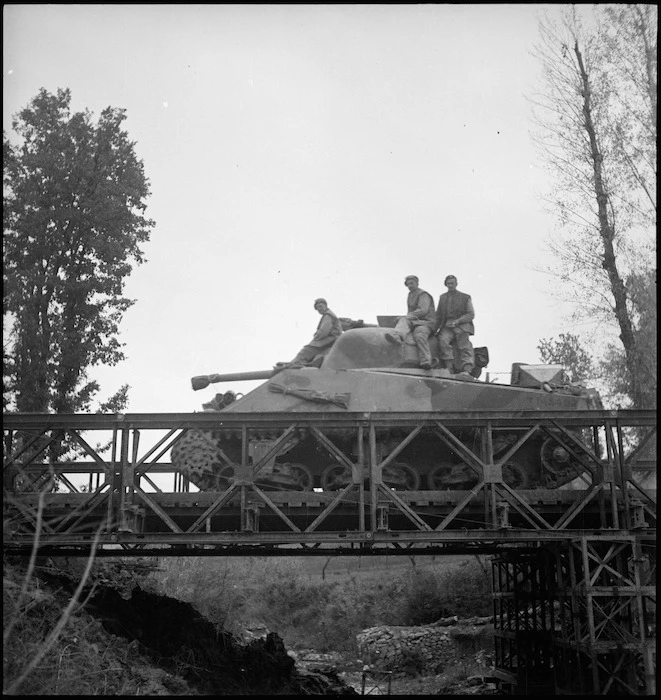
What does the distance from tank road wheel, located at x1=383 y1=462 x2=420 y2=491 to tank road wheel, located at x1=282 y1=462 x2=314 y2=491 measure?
47.9 inches

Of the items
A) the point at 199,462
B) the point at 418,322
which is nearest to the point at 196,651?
the point at 199,462

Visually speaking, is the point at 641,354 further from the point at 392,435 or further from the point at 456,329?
the point at 392,435

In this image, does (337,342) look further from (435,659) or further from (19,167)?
(435,659)

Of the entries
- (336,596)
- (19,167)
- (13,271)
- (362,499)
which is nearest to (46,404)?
(13,271)

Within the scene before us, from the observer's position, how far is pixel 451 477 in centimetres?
1539

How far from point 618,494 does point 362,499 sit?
373 centimetres

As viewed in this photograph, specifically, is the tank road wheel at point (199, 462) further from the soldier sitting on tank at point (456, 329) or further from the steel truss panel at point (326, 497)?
the soldier sitting on tank at point (456, 329)

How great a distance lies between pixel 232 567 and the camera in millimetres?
34188

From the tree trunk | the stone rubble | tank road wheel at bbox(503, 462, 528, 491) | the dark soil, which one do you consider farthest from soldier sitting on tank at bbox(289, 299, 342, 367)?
the stone rubble

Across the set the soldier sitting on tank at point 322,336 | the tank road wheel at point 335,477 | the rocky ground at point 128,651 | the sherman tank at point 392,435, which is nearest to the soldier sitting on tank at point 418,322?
the sherman tank at point 392,435

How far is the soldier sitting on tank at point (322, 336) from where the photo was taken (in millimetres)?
17344

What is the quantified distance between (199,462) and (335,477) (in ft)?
7.28

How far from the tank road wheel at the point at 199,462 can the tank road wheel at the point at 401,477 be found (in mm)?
2555

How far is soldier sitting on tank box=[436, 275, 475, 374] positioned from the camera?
16938 mm
